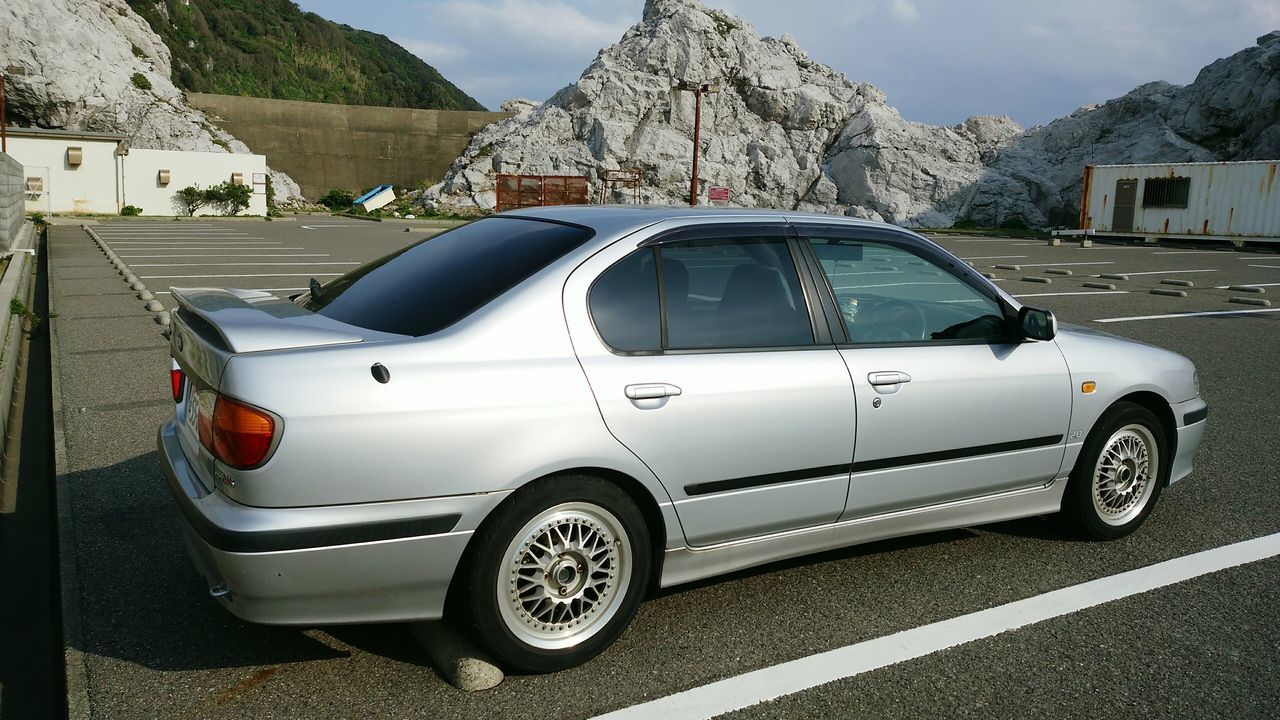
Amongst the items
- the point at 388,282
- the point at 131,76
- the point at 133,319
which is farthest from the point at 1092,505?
the point at 131,76

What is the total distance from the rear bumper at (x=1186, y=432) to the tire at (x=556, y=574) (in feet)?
9.23

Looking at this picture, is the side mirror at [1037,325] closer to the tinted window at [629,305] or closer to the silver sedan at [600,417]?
the silver sedan at [600,417]

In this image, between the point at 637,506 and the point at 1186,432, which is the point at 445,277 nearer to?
the point at 637,506

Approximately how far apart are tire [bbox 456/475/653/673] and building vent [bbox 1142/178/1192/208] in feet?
106

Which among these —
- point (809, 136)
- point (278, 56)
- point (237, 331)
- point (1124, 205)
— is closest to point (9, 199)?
point (237, 331)

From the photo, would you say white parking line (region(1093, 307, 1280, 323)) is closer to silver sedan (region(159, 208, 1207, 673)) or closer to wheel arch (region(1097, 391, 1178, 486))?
wheel arch (region(1097, 391, 1178, 486))

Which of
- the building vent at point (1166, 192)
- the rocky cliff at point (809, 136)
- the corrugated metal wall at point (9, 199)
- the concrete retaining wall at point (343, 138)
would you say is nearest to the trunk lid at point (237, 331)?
the corrugated metal wall at point (9, 199)

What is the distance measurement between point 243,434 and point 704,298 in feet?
5.18

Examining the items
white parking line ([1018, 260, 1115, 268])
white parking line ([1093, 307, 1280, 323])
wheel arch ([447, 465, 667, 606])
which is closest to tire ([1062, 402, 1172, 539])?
wheel arch ([447, 465, 667, 606])

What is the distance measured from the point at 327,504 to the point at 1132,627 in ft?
9.28

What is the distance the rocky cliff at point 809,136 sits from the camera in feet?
152

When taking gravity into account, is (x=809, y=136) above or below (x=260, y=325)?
above

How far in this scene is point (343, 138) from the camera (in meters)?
52.4

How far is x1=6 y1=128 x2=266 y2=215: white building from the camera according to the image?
105ft
